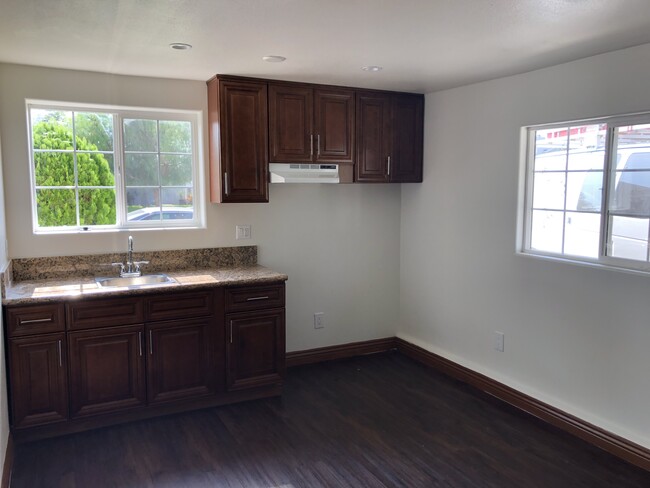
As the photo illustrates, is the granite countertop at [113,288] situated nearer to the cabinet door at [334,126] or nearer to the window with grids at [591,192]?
the cabinet door at [334,126]

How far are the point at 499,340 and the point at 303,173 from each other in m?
1.88

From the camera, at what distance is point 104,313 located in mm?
3195

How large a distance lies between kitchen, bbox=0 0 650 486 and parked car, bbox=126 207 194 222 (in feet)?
0.50

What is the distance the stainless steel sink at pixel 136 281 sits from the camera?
11.6 feet

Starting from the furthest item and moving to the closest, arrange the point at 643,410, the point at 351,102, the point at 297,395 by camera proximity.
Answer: the point at 351,102, the point at 297,395, the point at 643,410

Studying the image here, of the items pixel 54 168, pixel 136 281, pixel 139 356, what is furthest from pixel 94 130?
pixel 139 356

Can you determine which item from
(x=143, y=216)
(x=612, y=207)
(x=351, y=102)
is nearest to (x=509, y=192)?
(x=612, y=207)

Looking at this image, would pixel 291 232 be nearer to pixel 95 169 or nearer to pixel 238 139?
pixel 238 139

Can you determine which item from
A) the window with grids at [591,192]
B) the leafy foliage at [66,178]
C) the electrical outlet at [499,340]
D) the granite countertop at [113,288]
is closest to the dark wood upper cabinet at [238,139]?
the granite countertop at [113,288]

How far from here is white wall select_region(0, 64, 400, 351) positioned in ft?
11.2

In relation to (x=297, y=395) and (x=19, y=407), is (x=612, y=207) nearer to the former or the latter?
(x=297, y=395)

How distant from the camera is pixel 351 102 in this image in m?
4.09

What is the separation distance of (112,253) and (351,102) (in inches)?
82.4

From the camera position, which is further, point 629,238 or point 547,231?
point 547,231
